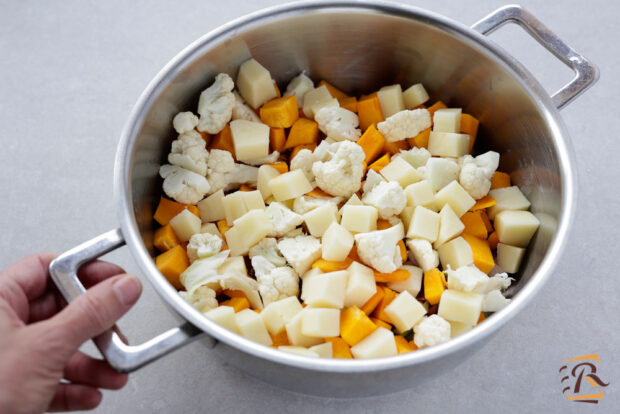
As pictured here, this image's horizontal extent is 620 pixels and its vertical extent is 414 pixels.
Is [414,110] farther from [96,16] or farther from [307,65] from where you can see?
[96,16]

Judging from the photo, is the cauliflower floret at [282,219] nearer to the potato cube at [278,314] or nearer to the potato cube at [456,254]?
the potato cube at [278,314]

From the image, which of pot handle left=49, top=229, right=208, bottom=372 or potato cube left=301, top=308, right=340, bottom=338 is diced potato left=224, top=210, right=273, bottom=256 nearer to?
potato cube left=301, top=308, right=340, bottom=338

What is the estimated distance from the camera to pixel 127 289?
3.63 ft

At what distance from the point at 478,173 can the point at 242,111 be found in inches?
26.6

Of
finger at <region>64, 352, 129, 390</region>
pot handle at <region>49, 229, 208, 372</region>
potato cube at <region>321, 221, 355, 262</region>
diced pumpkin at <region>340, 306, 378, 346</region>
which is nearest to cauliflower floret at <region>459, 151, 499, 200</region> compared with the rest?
potato cube at <region>321, 221, 355, 262</region>

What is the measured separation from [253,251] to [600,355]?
0.97 metres

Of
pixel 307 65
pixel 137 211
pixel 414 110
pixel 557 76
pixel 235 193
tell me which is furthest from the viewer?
pixel 557 76

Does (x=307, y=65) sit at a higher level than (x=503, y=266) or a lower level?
higher

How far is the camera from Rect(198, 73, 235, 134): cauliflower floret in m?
1.56

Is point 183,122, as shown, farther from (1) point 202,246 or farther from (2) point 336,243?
(2) point 336,243

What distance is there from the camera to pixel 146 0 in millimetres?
2158

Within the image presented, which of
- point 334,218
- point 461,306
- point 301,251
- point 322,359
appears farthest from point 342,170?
point 322,359

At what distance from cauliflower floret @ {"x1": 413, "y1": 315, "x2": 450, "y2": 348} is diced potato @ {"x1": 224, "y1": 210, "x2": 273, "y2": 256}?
0.44 metres

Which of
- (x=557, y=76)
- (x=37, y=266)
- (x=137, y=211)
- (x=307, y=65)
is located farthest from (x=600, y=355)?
(x=37, y=266)
